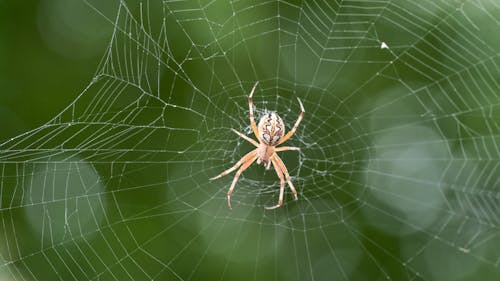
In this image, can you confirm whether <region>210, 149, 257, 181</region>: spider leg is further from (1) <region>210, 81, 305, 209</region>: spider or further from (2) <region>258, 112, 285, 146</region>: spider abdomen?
(2) <region>258, 112, 285, 146</region>: spider abdomen

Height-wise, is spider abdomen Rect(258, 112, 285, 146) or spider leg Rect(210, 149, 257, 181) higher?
spider abdomen Rect(258, 112, 285, 146)

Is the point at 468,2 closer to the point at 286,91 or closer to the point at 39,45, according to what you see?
the point at 286,91

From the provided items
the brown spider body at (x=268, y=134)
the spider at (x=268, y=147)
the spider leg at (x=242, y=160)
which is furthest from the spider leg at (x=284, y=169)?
the spider leg at (x=242, y=160)

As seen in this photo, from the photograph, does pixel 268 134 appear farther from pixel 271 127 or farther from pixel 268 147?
pixel 268 147

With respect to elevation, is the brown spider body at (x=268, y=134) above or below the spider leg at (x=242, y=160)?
above

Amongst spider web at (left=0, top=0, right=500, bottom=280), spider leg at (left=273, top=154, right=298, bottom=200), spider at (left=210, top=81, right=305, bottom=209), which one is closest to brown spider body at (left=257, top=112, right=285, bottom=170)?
spider at (left=210, top=81, right=305, bottom=209)

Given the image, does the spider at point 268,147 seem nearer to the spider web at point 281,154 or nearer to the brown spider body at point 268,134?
the brown spider body at point 268,134

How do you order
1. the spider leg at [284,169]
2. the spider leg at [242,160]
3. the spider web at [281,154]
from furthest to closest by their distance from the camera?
the spider leg at [284,169] < the spider leg at [242,160] < the spider web at [281,154]

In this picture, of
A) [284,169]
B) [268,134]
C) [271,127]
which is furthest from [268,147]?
[271,127]
